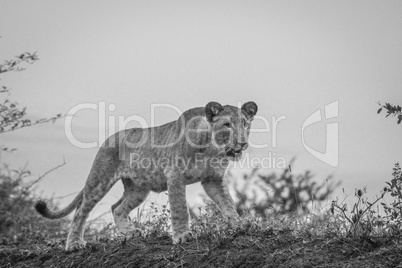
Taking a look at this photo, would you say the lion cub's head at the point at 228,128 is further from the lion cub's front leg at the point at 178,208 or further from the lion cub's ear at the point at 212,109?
the lion cub's front leg at the point at 178,208

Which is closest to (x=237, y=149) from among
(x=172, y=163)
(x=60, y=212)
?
(x=172, y=163)

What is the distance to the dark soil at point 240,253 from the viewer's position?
21.1ft

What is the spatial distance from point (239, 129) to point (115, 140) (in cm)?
221

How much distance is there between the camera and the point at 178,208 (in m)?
8.29

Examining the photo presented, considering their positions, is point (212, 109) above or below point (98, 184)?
above

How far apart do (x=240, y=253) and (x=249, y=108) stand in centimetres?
222

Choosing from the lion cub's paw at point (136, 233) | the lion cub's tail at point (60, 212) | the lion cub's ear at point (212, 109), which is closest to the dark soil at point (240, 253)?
the lion cub's paw at point (136, 233)

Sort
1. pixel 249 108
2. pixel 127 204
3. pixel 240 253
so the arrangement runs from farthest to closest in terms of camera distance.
Answer: pixel 127 204 < pixel 249 108 < pixel 240 253

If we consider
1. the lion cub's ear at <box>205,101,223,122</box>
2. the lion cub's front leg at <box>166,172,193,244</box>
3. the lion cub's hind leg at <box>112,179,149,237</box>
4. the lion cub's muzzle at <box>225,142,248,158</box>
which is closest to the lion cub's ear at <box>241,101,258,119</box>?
the lion cub's ear at <box>205,101,223,122</box>

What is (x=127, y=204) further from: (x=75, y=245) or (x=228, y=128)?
(x=228, y=128)

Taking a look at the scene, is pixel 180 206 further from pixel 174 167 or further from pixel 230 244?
pixel 230 244

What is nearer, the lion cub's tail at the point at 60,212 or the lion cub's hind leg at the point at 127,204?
the lion cub's hind leg at the point at 127,204

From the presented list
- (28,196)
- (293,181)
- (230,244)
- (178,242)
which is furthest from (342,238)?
(293,181)

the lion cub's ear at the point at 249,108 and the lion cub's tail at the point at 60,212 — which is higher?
the lion cub's ear at the point at 249,108
